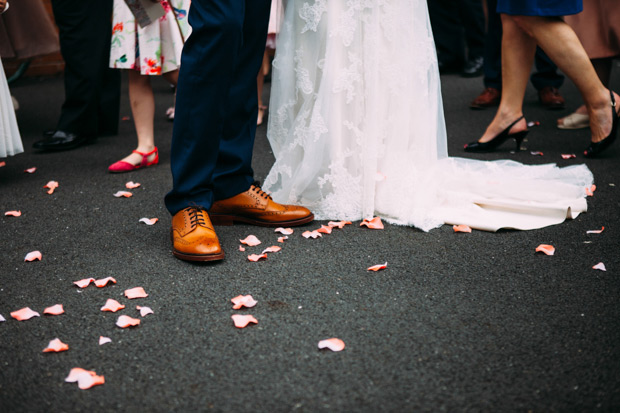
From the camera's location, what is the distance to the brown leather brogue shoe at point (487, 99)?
149 inches

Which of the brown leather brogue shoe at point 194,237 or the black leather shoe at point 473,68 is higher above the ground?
the brown leather brogue shoe at point 194,237

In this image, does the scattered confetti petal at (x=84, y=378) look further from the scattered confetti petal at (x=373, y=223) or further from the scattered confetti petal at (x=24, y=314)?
the scattered confetti petal at (x=373, y=223)

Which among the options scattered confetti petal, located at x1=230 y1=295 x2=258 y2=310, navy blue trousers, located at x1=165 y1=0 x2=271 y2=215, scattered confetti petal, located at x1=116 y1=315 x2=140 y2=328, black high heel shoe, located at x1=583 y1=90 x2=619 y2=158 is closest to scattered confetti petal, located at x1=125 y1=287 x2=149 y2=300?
scattered confetti petal, located at x1=116 y1=315 x2=140 y2=328

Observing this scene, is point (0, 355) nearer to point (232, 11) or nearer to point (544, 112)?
point (232, 11)

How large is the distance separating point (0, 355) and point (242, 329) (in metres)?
0.49

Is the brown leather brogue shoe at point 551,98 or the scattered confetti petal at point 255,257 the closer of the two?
the scattered confetti petal at point 255,257

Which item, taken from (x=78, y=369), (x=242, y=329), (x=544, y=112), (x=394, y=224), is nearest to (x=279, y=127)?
(x=394, y=224)

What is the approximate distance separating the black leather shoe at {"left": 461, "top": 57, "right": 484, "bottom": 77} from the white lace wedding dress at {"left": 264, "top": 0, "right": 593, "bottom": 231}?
122 inches

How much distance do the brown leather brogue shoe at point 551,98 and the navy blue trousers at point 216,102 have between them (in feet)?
8.24

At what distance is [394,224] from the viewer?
1.93 m

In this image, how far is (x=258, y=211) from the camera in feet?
6.27

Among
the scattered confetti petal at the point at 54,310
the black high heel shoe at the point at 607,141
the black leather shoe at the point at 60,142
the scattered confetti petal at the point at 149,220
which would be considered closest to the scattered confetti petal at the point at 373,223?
the scattered confetti petal at the point at 149,220

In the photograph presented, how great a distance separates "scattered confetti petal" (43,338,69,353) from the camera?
1.21 meters

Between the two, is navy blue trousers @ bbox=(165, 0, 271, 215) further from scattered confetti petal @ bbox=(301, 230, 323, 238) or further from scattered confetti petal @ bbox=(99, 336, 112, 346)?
scattered confetti petal @ bbox=(99, 336, 112, 346)
